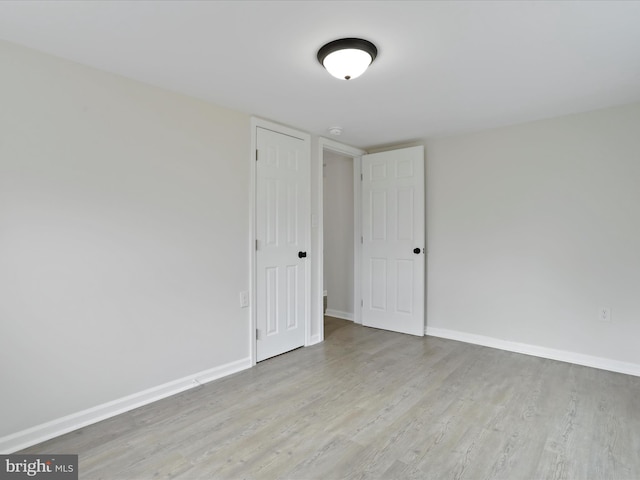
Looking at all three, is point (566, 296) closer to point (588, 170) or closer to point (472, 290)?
point (472, 290)

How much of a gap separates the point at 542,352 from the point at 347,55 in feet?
10.5

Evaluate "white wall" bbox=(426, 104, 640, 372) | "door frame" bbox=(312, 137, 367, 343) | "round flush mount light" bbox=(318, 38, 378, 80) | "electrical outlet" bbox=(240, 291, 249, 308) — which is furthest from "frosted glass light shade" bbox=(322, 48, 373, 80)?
"white wall" bbox=(426, 104, 640, 372)

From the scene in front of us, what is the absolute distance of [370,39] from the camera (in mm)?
1887

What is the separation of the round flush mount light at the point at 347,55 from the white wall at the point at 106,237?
1.24 metres

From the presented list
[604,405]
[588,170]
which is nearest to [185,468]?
[604,405]

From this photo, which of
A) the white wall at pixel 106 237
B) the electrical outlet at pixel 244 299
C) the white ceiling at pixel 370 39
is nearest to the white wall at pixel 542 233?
the white ceiling at pixel 370 39

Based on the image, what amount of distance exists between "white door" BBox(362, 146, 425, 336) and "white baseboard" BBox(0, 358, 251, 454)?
198 centimetres

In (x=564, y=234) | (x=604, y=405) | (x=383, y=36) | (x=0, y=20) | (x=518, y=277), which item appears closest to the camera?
(x=0, y=20)

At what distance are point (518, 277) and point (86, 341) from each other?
3690 mm

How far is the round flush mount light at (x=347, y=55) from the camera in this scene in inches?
74.3

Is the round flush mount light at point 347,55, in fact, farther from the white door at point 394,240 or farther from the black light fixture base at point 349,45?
the white door at point 394,240

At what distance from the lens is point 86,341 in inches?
84.0

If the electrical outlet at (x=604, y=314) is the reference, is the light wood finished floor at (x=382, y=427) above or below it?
below

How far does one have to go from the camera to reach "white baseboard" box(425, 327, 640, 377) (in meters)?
2.90
